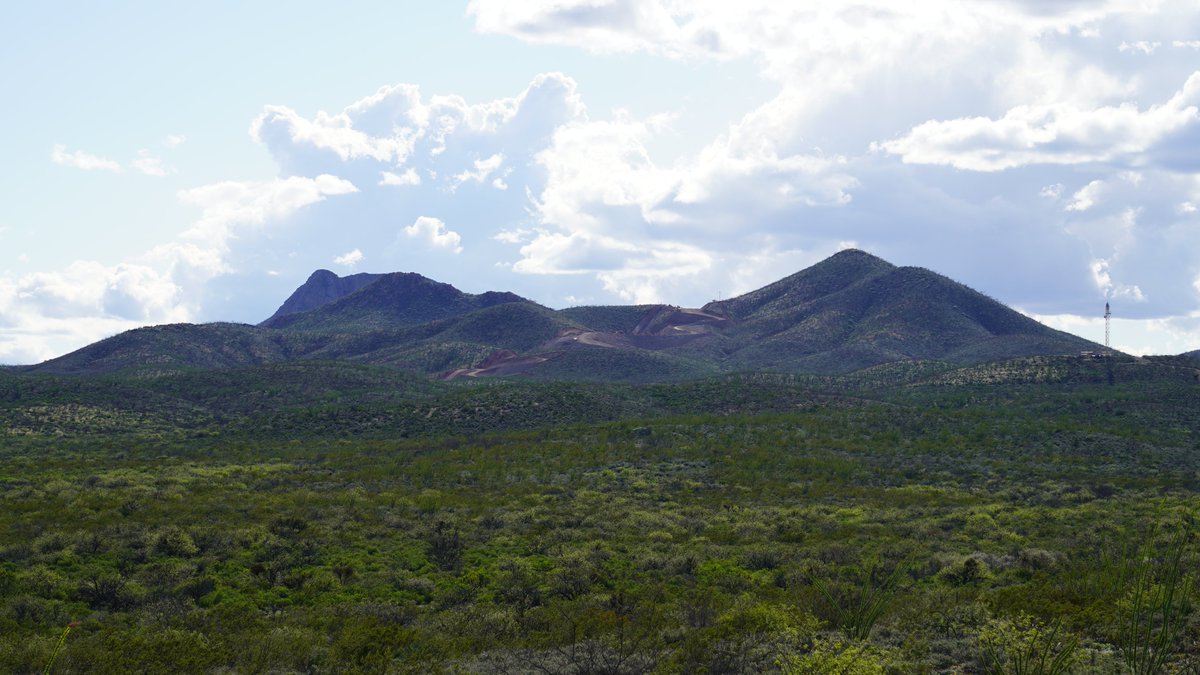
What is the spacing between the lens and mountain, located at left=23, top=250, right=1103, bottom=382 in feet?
403

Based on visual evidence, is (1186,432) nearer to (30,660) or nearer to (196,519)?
(196,519)

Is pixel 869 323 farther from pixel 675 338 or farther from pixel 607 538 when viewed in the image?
pixel 607 538

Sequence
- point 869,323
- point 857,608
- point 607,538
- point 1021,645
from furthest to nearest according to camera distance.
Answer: point 869,323
point 607,538
point 857,608
point 1021,645

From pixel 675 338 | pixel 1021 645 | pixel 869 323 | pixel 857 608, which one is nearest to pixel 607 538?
pixel 857 608

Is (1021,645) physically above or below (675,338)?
below

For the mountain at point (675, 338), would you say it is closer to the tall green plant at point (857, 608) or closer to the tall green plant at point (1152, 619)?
the tall green plant at point (857, 608)

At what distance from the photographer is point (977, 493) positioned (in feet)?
128

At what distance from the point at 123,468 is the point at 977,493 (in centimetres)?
4362

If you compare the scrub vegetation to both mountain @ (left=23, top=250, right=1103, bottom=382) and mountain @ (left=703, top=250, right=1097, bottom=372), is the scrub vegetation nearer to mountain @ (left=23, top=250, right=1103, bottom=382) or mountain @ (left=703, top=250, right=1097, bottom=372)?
mountain @ (left=23, top=250, right=1103, bottom=382)

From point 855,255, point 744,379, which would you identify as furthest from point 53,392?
point 855,255

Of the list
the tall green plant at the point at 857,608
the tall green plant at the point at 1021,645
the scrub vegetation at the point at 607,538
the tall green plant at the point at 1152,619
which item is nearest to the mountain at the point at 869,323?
the scrub vegetation at the point at 607,538

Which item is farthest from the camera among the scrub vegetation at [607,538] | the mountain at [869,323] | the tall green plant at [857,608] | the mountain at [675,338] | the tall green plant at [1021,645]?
the mountain at [869,323]

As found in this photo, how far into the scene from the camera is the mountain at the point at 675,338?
122750 millimetres

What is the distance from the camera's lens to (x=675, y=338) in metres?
160
